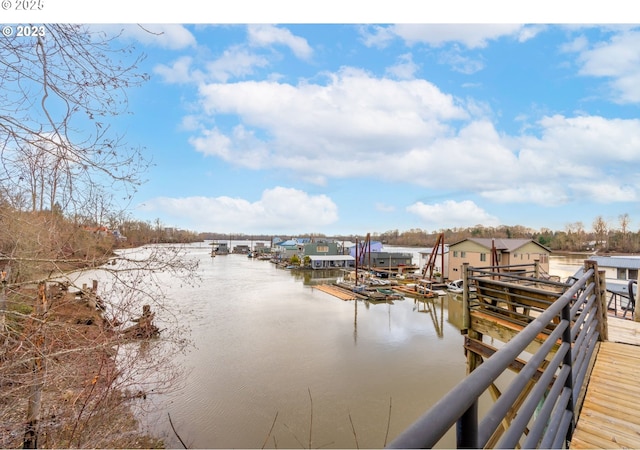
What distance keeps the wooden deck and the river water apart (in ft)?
10.8

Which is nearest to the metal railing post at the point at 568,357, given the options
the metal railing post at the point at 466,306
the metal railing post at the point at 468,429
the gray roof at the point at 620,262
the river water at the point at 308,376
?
the metal railing post at the point at 468,429

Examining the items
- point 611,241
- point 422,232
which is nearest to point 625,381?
point 611,241

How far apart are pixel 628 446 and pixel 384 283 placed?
22386mm

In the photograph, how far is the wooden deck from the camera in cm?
169

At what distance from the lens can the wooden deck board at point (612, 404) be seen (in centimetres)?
169

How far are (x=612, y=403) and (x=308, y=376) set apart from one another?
25.3 feet

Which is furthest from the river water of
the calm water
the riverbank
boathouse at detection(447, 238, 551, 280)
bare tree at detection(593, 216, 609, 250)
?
bare tree at detection(593, 216, 609, 250)

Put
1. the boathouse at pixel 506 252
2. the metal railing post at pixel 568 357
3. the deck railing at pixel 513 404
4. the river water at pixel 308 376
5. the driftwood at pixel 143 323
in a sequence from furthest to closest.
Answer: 1. the boathouse at pixel 506 252
2. the river water at pixel 308 376
3. the driftwood at pixel 143 323
4. the metal railing post at pixel 568 357
5. the deck railing at pixel 513 404

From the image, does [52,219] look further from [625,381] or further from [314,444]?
[314,444]

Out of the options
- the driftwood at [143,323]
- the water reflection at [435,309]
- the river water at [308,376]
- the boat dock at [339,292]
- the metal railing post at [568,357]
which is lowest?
the river water at [308,376]

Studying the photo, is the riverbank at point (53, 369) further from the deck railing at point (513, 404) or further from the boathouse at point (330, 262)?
the boathouse at point (330, 262)

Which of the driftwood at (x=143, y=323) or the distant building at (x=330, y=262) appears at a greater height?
the driftwood at (x=143, y=323)

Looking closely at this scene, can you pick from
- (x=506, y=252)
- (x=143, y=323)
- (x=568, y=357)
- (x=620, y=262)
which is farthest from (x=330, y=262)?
(x=568, y=357)

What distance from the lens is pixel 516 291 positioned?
140 inches
